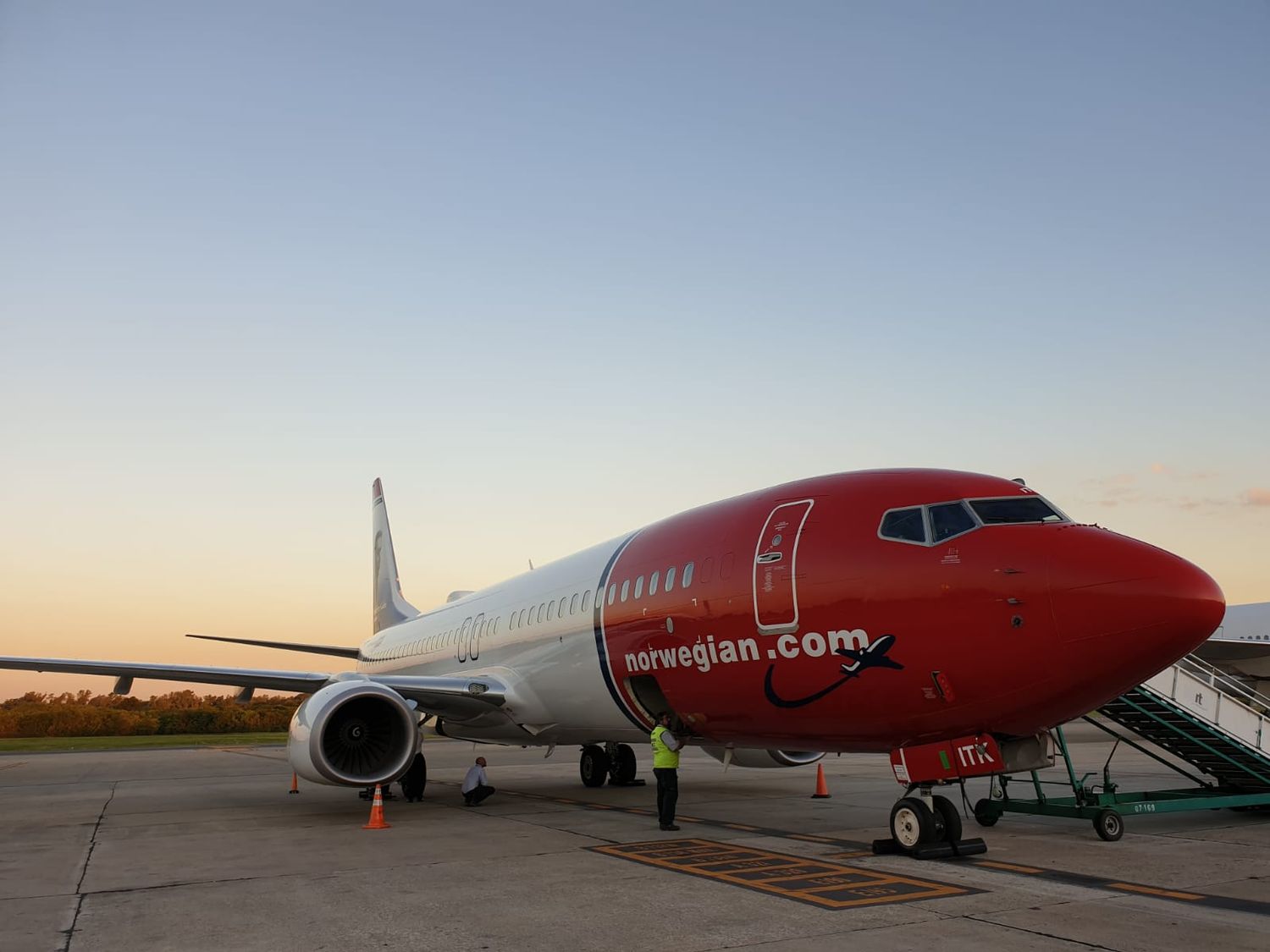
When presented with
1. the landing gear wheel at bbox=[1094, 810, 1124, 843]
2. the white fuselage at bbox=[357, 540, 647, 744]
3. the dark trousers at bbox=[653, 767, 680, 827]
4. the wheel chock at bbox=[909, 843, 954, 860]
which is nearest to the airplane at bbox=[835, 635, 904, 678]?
the wheel chock at bbox=[909, 843, 954, 860]

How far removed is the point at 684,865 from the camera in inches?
339

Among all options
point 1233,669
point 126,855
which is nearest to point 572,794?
point 126,855

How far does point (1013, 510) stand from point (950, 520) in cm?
54

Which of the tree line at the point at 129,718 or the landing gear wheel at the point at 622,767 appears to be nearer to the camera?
the landing gear wheel at the point at 622,767

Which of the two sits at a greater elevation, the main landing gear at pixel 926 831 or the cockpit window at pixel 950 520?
the cockpit window at pixel 950 520

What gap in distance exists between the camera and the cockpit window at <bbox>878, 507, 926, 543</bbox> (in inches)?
343

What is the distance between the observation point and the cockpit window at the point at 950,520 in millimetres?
8523

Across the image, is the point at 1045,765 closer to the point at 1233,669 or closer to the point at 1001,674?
the point at 1001,674

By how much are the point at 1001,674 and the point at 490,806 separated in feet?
29.6

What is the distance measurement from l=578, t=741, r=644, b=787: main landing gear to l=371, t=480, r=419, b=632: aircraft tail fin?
1110cm

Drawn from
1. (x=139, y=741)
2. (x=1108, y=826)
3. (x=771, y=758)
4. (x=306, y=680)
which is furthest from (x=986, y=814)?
(x=139, y=741)

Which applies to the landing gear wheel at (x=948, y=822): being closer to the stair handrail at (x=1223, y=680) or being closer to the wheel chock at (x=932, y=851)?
the wheel chock at (x=932, y=851)

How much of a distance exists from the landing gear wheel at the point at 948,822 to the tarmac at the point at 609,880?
0.21m

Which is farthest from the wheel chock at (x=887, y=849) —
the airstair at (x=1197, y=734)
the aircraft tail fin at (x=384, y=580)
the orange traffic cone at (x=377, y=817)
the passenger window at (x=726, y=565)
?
the aircraft tail fin at (x=384, y=580)
